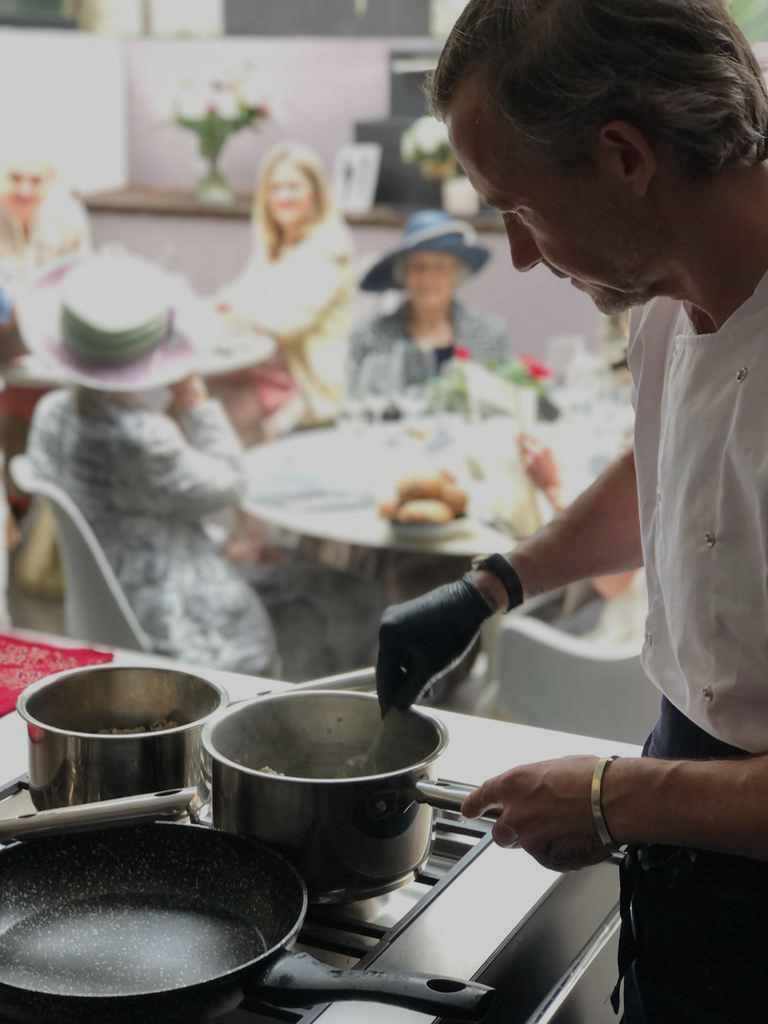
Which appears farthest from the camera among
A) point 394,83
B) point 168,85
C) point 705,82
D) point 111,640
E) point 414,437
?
point 168,85

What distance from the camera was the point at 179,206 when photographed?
17.8ft

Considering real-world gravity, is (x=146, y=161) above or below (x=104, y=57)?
below

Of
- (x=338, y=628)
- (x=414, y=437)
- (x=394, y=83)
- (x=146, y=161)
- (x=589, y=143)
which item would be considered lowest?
(x=338, y=628)

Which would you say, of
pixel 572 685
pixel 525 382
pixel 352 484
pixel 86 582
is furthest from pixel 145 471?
pixel 572 685

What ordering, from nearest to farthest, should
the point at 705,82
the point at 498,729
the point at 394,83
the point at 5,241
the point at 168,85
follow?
the point at 705,82
the point at 498,729
the point at 5,241
the point at 394,83
the point at 168,85

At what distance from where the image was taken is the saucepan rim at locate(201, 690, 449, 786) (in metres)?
0.88

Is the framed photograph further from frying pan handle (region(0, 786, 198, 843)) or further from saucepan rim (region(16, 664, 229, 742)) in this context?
frying pan handle (region(0, 786, 198, 843))

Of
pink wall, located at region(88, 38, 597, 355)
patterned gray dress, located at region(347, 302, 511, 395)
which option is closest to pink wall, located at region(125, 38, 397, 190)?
pink wall, located at region(88, 38, 597, 355)

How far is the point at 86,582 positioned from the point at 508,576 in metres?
2.22

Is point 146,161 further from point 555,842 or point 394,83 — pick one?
point 555,842

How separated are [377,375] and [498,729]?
2746mm

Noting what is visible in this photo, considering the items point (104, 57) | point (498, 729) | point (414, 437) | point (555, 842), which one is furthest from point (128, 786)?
point (104, 57)

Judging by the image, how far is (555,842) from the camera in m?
0.89

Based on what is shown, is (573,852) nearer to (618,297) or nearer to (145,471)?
(618,297)
